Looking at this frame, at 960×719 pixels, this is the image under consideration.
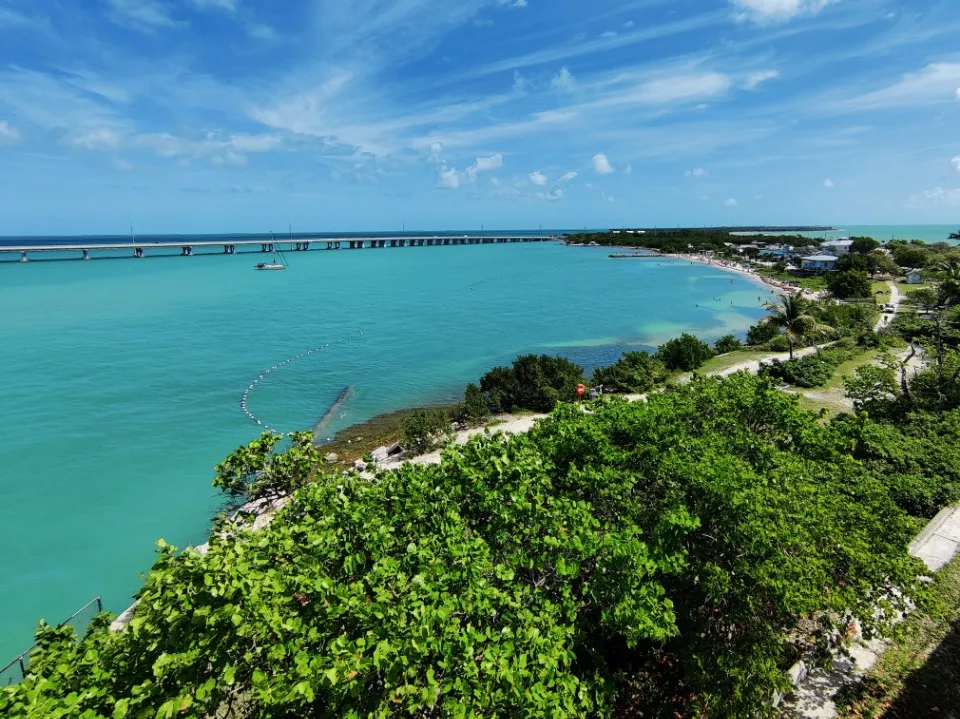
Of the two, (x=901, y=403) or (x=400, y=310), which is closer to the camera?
(x=901, y=403)

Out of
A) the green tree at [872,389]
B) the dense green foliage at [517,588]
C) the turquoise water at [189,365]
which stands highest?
the dense green foliage at [517,588]

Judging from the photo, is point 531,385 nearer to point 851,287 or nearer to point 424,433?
point 424,433

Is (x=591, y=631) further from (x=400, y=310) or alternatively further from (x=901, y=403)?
(x=400, y=310)

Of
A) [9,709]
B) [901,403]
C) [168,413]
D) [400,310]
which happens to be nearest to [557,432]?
[9,709]

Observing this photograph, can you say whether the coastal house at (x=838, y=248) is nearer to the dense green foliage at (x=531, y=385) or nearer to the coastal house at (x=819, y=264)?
the coastal house at (x=819, y=264)

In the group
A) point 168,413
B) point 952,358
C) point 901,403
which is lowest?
point 168,413

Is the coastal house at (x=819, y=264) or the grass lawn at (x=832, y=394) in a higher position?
the coastal house at (x=819, y=264)

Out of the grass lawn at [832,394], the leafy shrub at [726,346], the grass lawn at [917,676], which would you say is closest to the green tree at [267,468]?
the grass lawn at [917,676]
